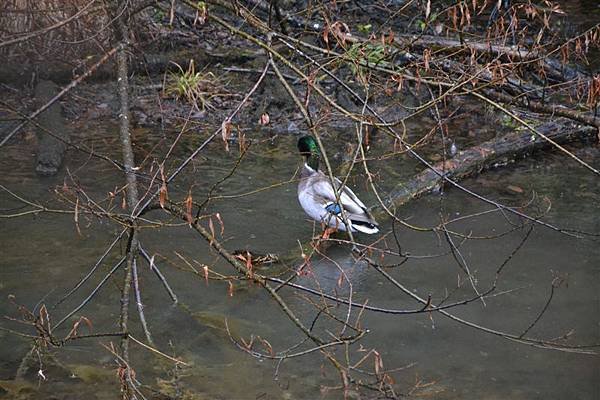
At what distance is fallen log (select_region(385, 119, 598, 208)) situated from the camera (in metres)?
7.15

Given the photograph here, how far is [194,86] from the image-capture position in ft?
30.7

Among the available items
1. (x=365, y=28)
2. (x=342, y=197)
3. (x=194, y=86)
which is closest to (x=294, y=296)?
(x=342, y=197)

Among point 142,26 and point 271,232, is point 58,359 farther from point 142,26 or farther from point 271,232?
point 142,26

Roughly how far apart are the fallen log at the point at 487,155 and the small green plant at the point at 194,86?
2685 mm

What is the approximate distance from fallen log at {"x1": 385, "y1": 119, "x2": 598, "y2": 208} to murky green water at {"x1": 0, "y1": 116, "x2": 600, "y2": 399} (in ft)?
0.41

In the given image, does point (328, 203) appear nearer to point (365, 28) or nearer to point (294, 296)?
point (294, 296)

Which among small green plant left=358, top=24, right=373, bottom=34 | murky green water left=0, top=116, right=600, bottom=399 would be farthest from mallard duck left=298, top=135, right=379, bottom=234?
small green plant left=358, top=24, right=373, bottom=34

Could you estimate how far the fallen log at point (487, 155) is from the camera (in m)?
7.15

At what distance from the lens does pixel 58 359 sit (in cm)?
504

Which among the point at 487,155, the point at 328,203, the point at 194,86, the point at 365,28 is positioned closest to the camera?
the point at 328,203

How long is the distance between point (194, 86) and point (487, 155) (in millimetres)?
3138

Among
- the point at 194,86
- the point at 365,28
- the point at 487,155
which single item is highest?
the point at 365,28

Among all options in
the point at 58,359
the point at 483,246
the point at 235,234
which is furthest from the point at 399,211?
the point at 58,359

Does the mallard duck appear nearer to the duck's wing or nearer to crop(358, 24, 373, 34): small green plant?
the duck's wing
